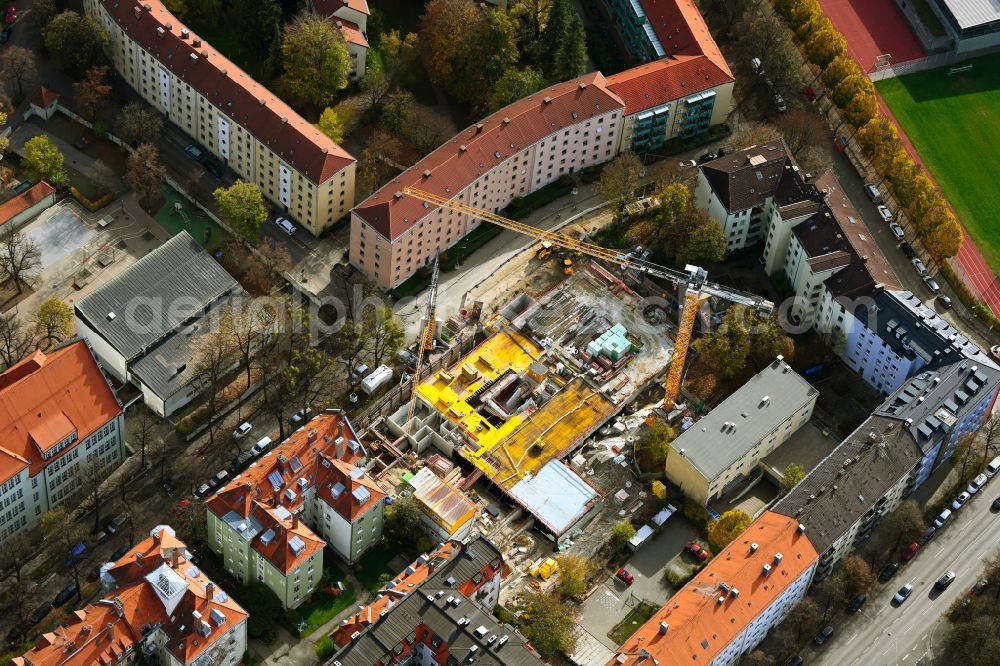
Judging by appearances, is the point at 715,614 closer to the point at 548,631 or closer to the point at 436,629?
the point at 548,631

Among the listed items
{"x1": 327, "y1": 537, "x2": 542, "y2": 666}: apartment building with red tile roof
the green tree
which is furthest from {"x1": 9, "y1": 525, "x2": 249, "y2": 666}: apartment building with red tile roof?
the green tree

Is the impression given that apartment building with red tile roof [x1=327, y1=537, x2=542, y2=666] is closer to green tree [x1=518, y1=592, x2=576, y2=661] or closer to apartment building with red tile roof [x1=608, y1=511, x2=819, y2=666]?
green tree [x1=518, y1=592, x2=576, y2=661]

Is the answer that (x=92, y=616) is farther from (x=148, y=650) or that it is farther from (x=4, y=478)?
(x=4, y=478)

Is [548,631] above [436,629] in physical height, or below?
below

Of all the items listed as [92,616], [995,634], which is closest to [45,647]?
[92,616]

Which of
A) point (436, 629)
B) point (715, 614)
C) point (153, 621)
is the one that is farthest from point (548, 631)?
point (153, 621)
